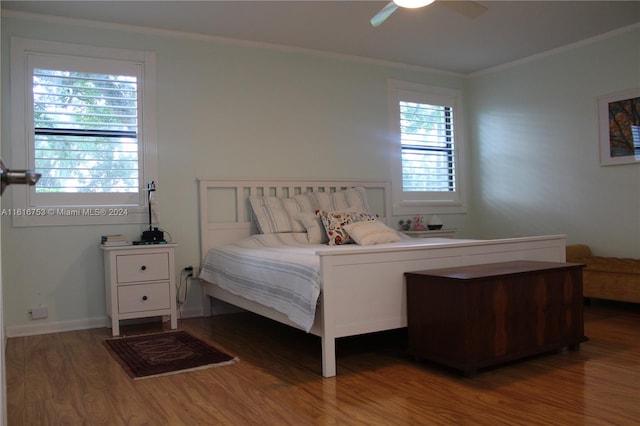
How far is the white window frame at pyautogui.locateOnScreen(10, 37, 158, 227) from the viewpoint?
3.89 meters

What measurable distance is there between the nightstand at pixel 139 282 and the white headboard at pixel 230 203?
20.4 inches

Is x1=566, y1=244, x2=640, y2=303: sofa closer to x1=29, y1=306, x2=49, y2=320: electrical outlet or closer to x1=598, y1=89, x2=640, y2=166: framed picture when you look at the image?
x1=598, y1=89, x2=640, y2=166: framed picture

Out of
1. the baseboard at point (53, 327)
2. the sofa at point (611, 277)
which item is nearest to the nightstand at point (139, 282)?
the baseboard at point (53, 327)

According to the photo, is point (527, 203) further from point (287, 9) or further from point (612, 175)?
point (287, 9)

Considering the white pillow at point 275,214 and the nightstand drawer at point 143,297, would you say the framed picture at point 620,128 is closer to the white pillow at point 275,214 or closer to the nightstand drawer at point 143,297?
the white pillow at point 275,214

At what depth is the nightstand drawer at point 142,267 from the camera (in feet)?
12.7

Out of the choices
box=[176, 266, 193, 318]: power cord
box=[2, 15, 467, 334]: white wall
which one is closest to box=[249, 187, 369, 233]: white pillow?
box=[2, 15, 467, 334]: white wall

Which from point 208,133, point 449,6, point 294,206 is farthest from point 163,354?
point 449,6

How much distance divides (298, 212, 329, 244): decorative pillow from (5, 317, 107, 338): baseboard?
173 cm

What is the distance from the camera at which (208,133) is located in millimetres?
4578

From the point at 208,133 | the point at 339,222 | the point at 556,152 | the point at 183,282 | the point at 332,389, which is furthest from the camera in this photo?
the point at 556,152

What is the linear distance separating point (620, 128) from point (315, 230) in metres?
2.82

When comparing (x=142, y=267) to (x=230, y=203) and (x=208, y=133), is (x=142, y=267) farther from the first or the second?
(x=208, y=133)

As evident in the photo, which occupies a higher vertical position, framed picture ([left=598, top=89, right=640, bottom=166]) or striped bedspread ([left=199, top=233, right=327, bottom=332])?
framed picture ([left=598, top=89, right=640, bottom=166])
